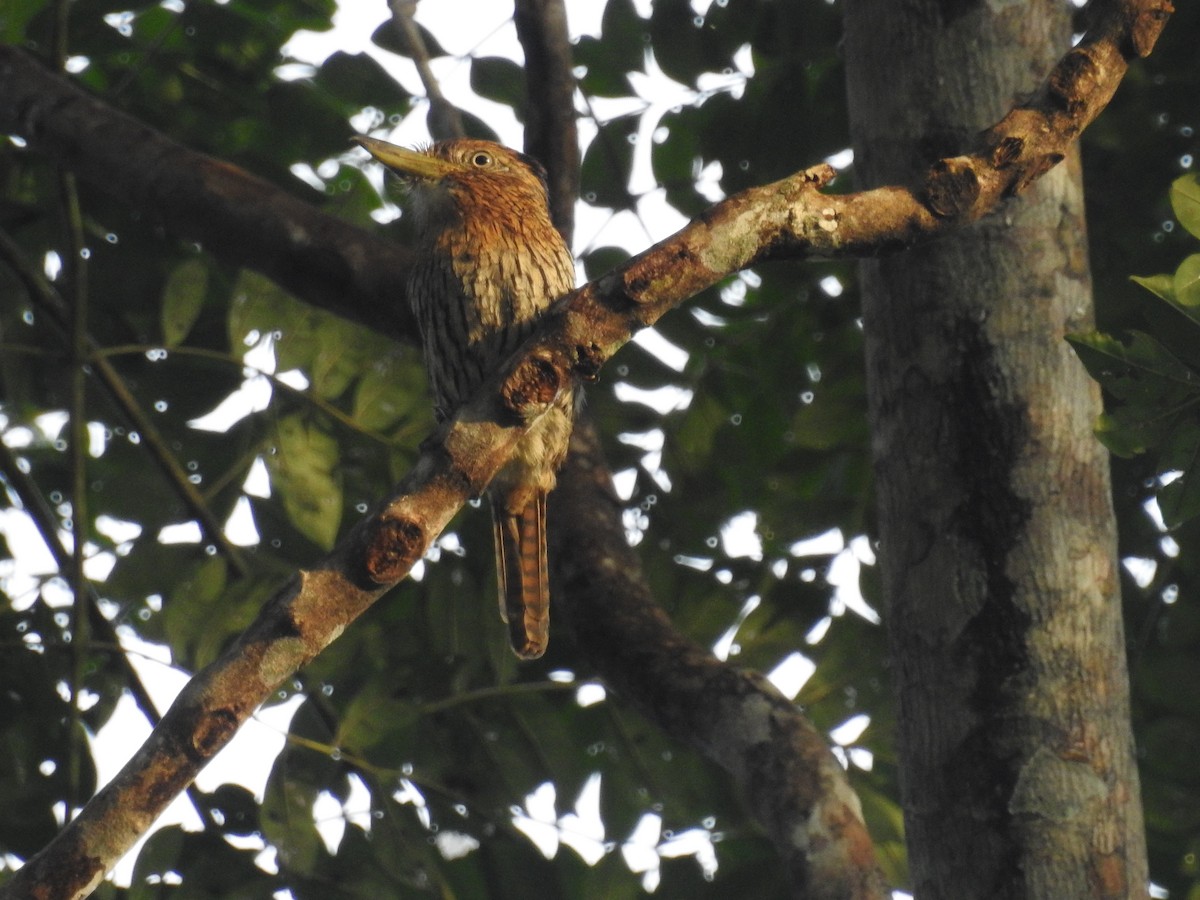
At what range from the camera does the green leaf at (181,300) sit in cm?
319

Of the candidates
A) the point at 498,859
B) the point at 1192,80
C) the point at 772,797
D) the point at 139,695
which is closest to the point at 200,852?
the point at 139,695

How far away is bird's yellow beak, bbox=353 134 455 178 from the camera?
335 cm

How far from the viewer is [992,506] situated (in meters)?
2.19

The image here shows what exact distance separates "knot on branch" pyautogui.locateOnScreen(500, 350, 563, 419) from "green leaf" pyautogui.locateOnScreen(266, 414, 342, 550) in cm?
119

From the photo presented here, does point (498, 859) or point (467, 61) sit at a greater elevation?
point (467, 61)

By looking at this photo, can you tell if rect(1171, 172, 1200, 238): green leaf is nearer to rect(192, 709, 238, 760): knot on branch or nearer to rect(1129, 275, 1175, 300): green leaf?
rect(1129, 275, 1175, 300): green leaf

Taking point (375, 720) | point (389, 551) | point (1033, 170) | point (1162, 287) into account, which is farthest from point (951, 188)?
point (375, 720)

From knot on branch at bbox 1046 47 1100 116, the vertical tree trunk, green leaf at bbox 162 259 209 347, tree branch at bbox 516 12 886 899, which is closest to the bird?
tree branch at bbox 516 12 886 899

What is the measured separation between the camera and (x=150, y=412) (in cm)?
347

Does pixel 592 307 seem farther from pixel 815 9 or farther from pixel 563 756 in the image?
pixel 815 9

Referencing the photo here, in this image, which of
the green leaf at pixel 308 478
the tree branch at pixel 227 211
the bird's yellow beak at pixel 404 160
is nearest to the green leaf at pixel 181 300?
the tree branch at pixel 227 211

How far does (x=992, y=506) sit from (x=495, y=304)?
1.61 metres

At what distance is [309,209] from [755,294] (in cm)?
129

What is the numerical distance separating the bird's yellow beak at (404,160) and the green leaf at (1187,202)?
6.51 ft
